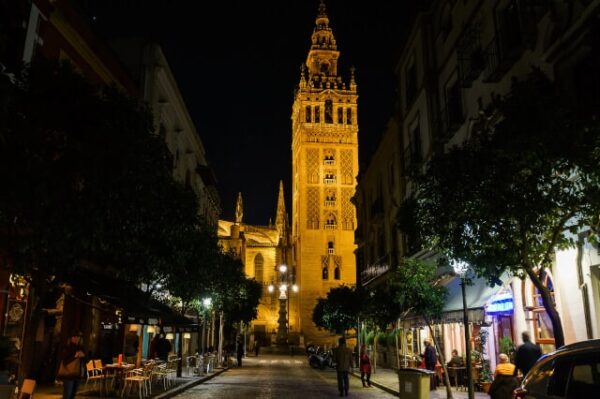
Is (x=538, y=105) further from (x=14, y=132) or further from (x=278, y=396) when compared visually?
(x=278, y=396)

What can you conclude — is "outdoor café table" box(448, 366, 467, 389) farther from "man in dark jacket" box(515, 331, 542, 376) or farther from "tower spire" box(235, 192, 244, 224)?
"tower spire" box(235, 192, 244, 224)

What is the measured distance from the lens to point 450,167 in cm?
1055

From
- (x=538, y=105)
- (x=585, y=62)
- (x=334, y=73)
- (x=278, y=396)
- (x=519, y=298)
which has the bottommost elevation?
(x=278, y=396)

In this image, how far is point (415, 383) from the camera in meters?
12.0

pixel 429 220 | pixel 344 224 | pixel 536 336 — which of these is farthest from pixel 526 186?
pixel 344 224

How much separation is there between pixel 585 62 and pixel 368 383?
1405 centimetres

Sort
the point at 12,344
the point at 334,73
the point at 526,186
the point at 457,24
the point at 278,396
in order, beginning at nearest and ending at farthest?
the point at 526,186, the point at 12,344, the point at 278,396, the point at 457,24, the point at 334,73

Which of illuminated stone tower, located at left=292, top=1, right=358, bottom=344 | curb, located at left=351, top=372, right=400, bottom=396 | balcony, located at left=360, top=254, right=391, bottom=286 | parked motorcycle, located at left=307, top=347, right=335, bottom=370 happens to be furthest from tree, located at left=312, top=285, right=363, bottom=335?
illuminated stone tower, located at left=292, top=1, right=358, bottom=344

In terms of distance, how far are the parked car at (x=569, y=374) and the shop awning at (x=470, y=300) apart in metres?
8.06

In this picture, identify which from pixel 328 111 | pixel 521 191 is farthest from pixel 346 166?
pixel 521 191

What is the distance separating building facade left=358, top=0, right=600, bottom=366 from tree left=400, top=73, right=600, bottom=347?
42.4 inches

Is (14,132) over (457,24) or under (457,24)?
under

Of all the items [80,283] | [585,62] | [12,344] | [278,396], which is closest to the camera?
[585,62]

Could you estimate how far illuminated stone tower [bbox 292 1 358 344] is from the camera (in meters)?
70.4
